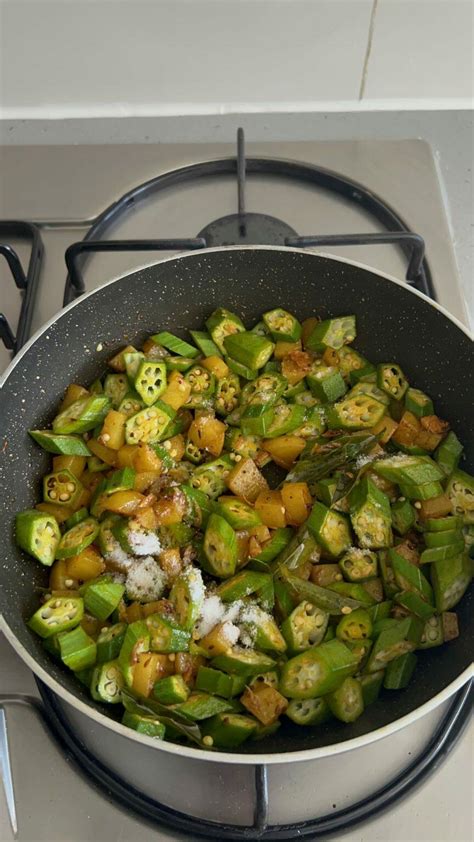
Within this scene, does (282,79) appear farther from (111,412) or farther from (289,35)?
(111,412)

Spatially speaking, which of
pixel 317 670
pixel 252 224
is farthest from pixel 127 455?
pixel 252 224

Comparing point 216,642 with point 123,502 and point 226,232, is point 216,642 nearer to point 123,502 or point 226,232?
point 123,502

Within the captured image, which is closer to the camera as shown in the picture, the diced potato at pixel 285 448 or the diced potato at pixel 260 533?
the diced potato at pixel 260 533

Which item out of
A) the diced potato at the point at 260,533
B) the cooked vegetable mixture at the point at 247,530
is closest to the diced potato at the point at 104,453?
the cooked vegetable mixture at the point at 247,530

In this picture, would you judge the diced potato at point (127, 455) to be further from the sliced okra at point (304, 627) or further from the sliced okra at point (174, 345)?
Result: the sliced okra at point (304, 627)

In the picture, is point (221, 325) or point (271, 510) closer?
point (271, 510)

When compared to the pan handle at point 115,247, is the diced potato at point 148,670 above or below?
below
